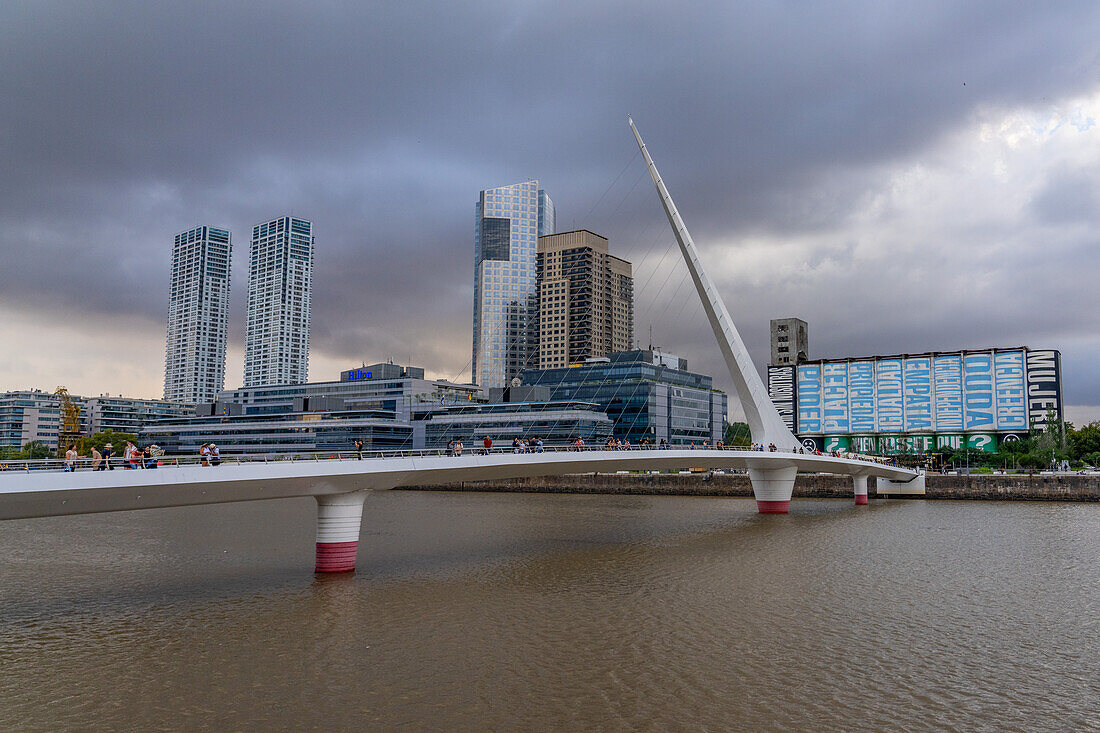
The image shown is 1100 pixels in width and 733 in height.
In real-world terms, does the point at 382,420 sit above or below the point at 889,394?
below

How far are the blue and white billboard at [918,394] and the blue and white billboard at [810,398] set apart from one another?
12091 millimetres

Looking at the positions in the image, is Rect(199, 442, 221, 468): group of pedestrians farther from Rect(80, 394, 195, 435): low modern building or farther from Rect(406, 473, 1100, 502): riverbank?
Rect(80, 394, 195, 435): low modern building

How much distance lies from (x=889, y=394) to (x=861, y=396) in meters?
3.78

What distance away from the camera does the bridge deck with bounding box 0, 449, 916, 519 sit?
16625 millimetres

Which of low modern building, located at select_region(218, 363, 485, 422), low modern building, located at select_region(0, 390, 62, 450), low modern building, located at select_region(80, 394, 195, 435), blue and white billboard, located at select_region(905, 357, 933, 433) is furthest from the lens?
low modern building, located at select_region(80, 394, 195, 435)

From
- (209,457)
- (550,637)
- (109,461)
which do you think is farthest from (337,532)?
(550,637)

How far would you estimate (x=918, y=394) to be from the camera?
10706 centimetres

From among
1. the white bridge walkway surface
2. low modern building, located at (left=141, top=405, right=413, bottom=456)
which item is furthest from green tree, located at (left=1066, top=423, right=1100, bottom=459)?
low modern building, located at (left=141, top=405, right=413, bottom=456)

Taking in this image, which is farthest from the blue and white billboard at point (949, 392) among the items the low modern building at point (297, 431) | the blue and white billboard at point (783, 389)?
the low modern building at point (297, 431)

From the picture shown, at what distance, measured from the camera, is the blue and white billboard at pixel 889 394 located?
355 ft

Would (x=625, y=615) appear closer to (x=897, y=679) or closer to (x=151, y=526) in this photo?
(x=897, y=679)

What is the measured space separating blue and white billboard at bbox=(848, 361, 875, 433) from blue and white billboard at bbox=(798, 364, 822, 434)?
14.5 feet

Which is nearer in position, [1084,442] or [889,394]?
[1084,442]

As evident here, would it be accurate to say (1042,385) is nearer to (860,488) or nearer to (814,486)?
(814,486)
